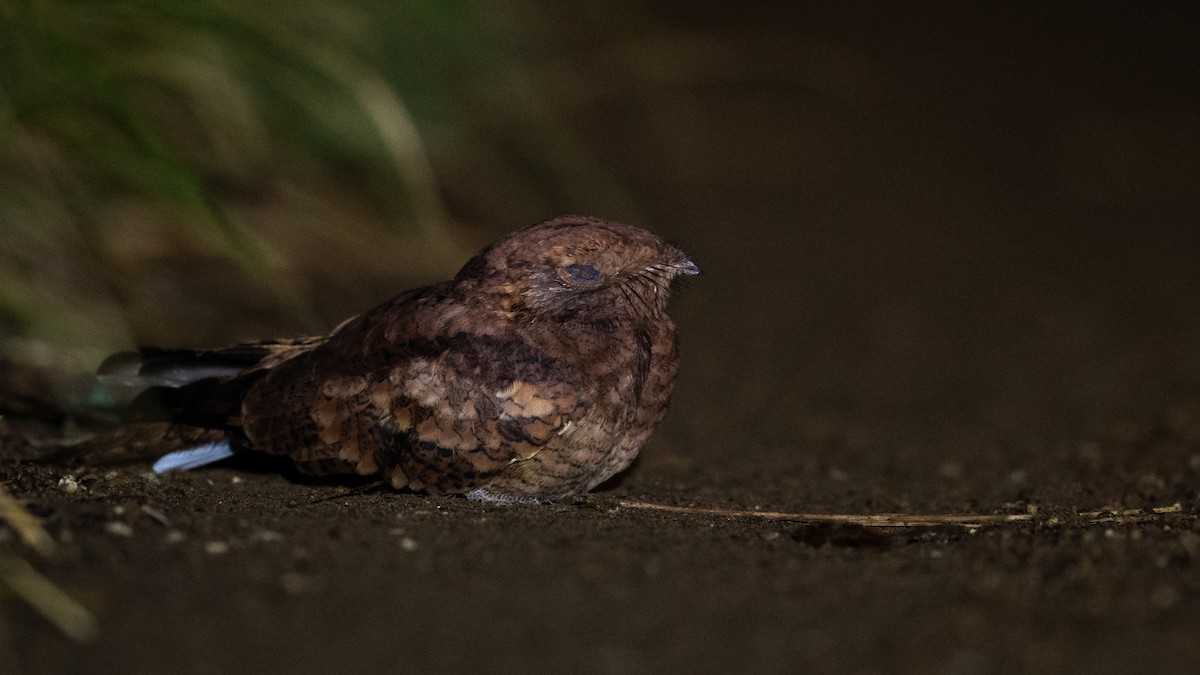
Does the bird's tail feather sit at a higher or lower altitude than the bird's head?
lower

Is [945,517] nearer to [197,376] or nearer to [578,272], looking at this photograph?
[578,272]

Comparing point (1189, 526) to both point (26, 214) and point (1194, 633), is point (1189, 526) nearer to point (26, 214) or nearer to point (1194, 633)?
point (1194, 633)

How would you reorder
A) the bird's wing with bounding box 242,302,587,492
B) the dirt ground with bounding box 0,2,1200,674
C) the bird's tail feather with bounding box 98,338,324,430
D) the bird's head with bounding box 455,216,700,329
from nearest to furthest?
1. the dirt ground with bounding box 0,2,1200,674
2. the bird's wing with bounding box 242,302,587,492
3. the bird's head with bounding box 455,216,700,329
4. the bird's tail feather with bounding box 98,338,324,430

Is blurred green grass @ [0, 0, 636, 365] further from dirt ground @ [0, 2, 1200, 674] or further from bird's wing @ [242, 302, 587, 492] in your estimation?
dirt ground @ [0, 2, 1200, 674]

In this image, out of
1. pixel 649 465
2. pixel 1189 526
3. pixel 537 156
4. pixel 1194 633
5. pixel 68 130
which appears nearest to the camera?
pixel 1194 633

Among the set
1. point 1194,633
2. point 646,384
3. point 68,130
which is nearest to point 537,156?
point 68,130

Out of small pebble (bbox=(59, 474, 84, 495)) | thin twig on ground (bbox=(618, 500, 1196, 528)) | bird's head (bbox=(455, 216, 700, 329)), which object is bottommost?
small pebble (bbox=(59, 474, 84, 495))

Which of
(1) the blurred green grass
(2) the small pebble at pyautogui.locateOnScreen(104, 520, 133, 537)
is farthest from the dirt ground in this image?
(1) the blurred green grass

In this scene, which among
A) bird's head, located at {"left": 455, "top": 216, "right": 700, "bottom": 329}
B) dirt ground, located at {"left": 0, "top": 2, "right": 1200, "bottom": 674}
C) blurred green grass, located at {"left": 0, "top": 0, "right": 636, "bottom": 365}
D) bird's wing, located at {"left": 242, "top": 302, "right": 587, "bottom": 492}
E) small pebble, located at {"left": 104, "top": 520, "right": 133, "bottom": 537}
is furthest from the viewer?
blurred green grass, located at {"left": 0, "top": 0, "right": 636, "bottom": 365}
